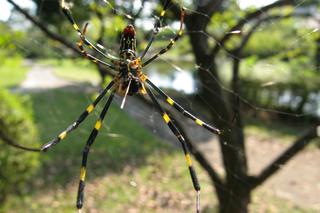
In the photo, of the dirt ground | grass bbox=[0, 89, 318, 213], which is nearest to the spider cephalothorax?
grass bbox=[0, 89, 318, 213]

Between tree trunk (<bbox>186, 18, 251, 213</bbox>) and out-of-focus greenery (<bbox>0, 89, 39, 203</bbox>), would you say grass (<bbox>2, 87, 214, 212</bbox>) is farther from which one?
tree trunk (<bbox>186, 18, 251, 213</bbox>)

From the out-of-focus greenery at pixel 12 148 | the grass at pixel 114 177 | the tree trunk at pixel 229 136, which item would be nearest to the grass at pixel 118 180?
the grass at pixel 114 177

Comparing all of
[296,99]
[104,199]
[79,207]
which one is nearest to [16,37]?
[79,207]

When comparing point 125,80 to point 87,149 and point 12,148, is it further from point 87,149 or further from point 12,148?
point 12,148

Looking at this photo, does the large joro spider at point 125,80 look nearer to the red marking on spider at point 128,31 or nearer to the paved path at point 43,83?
the red marking on spider at point 128,31

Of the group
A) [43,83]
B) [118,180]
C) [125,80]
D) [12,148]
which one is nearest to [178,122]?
[125,80]
